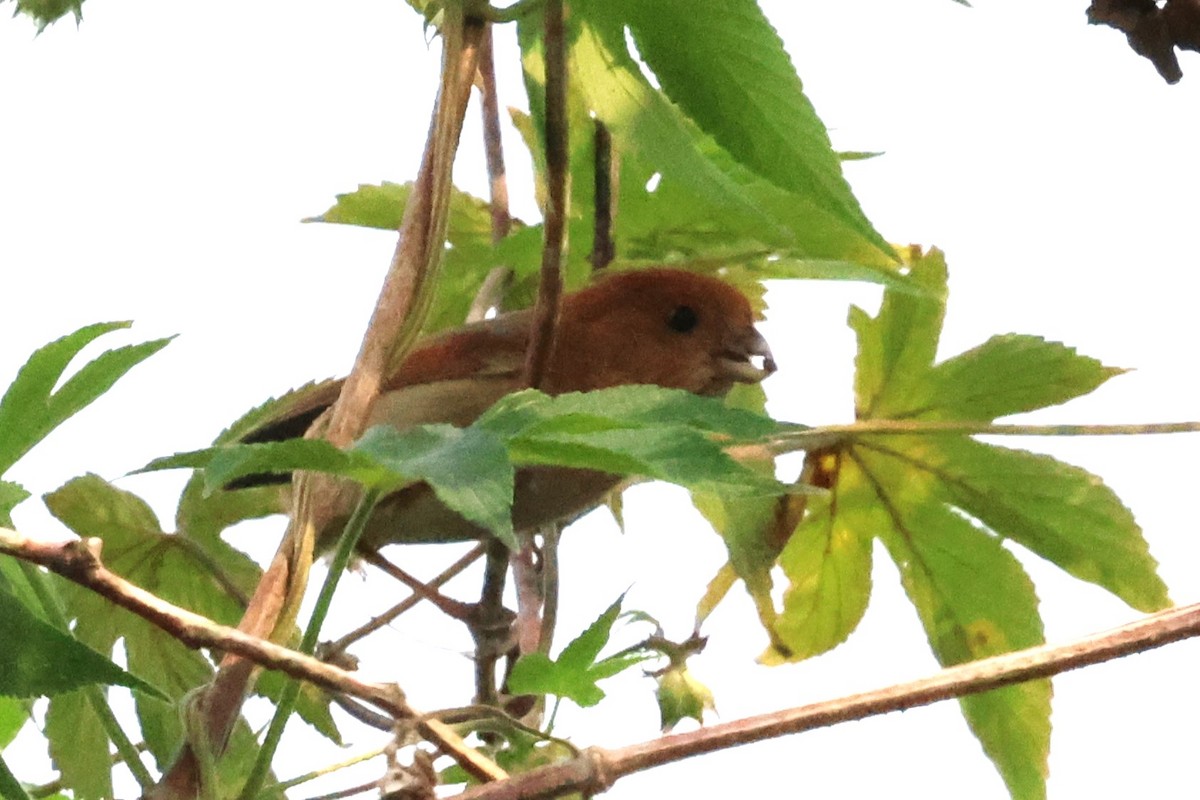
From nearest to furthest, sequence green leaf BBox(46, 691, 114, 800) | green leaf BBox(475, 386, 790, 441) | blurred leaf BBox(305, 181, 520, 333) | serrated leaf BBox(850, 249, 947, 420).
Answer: green leaf BBox(475, 386, 790, 441) → green leaf BBox(46, 691, 114, 800) → serrated leaf BBox(850, 249, 947, 420) → blurred leaf BBox(305, 181, 520, 333)

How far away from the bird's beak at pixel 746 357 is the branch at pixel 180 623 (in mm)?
1096

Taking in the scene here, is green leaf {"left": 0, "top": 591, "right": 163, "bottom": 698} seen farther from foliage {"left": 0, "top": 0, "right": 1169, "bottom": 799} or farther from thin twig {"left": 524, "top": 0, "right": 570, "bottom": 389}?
thin twig {"left": 524, "top": 0, "right": 570, "bottom": 389}

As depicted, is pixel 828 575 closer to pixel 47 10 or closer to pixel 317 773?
pixel 317 773

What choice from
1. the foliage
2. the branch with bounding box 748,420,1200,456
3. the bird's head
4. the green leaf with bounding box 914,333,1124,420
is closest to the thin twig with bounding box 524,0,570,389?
the foliage

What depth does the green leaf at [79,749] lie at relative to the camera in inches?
47.5

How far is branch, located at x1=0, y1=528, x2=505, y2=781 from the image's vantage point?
683 millimetres

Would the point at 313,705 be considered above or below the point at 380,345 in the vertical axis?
below

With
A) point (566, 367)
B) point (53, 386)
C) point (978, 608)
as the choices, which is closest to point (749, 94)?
point (53, 386)

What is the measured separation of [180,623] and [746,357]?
1189 millimetres

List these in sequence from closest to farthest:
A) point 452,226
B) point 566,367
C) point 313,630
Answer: point 313,630, point 452,226, point 566,367

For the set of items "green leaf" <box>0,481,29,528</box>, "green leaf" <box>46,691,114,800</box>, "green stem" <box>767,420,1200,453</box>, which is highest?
"green stem" <box>767,420,1200,453</box>

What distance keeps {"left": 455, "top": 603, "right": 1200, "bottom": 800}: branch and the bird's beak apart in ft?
3.40

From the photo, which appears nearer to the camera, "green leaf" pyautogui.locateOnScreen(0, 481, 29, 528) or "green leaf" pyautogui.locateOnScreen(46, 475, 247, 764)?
"green leaf" pyautogui.locateOnScreen(0, 481, 29, 528)

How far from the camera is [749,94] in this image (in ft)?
2.97
